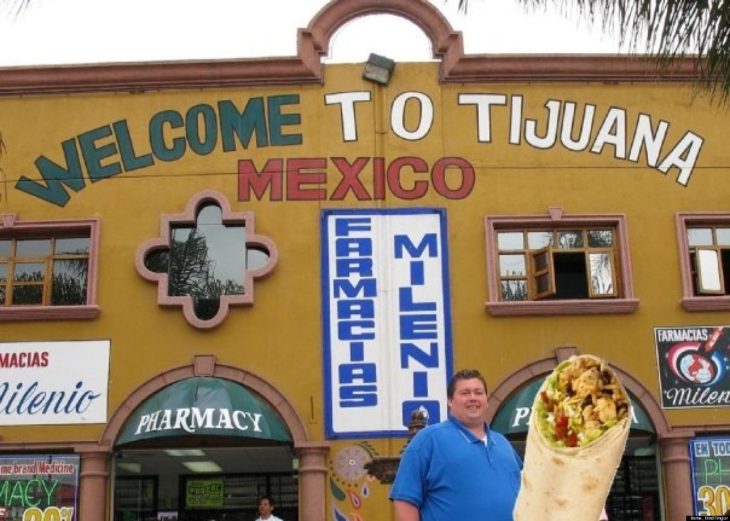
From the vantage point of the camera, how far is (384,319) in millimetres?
14578

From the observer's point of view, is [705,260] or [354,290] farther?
[705,260]

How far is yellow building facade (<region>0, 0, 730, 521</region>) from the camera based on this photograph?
14.2 metres

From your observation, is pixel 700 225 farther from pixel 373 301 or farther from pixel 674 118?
pixel 373 301

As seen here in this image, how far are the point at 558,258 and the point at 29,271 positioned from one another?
8.08m

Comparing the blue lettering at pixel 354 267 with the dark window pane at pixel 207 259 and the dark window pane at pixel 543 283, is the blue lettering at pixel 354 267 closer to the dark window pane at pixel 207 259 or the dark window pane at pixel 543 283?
the dark window pane at pixel 207 259

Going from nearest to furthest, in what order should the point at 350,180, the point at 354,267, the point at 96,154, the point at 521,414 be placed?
1. the point at 521,414
2. the point at 354,267
3. the point at 350,180
4. the point at 96,154

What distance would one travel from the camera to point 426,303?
48.1 feet

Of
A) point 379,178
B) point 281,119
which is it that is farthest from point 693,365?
point 281,119

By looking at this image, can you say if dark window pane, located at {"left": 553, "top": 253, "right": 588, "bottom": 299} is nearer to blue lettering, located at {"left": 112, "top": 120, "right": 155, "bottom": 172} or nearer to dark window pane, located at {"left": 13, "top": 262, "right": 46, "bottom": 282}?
blue lettering, located at {"left": 112, "top": 120, "right": 155, "bottom": 172}

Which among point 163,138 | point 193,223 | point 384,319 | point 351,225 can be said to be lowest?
point 384,319

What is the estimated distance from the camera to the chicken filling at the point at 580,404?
372 cm

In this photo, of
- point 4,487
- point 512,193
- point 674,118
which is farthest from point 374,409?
point 674,118

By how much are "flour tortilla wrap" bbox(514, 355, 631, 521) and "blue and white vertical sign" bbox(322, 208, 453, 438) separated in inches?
408

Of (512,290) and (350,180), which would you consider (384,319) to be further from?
(350,180)
